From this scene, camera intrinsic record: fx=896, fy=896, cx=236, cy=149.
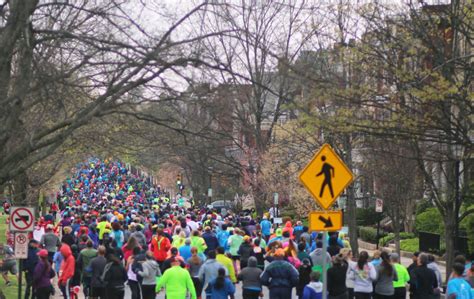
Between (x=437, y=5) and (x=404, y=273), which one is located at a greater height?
(x=437, y=5)

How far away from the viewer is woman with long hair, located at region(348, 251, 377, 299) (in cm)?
1725

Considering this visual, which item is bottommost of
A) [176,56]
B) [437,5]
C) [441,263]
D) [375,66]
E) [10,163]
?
[441,263]

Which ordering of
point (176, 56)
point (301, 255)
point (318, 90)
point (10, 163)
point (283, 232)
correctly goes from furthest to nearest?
point (283, 232) → point (301, 255) → point (318, 90) → point (10, 163) → point (176, 56)

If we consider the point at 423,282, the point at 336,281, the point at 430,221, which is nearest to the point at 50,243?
the point at 336,281

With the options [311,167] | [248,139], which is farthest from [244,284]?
[248,139]

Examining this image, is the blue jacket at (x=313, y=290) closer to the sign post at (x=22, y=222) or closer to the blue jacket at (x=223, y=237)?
the sign post at (x=22, y=222)

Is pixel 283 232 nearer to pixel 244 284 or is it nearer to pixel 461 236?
pixel 244 284

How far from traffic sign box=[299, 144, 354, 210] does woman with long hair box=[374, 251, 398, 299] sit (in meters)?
4.94

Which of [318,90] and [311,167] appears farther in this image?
[318,90]

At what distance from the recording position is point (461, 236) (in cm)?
3362

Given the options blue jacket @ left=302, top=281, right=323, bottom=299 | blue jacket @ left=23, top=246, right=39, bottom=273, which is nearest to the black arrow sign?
blue jacket @ left=302, top=281, right=323, bottom=299

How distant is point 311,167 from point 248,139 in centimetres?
3977

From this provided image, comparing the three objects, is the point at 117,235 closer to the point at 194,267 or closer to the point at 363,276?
the point at 194,267

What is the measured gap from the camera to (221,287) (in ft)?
56.9
